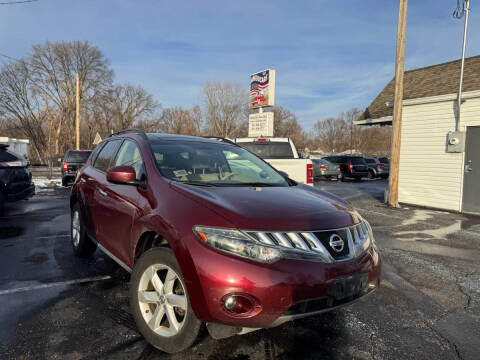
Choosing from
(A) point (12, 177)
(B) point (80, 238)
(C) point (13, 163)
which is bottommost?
(B) point (80, 238)

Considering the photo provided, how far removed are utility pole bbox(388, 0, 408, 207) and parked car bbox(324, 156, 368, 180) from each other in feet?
39.9

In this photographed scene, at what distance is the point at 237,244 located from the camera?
2152 mm

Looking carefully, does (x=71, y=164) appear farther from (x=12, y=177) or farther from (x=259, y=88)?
(x=259, y=88)

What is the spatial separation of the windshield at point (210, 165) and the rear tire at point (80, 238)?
1924 millimetres

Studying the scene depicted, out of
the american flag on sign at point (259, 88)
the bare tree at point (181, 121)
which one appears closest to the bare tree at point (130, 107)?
the bare tree at point (181, 121)

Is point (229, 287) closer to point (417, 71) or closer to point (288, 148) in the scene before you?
point (288, 148)

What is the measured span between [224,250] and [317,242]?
2.02 ft

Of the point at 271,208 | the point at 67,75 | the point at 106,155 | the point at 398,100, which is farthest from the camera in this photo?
the point at 67,75

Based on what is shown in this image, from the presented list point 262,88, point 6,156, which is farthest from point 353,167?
point 6,156

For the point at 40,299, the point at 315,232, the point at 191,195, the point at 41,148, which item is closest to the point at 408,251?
the point at 315,232

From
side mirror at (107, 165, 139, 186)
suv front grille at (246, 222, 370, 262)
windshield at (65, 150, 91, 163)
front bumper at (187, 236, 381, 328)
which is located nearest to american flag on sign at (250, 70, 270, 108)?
windshield at (65, 150, 91, 163)

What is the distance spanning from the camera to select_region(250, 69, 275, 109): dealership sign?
62.8 ft

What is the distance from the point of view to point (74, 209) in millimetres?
4875

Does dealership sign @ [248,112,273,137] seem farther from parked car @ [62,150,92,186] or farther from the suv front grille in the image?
the suv front grille
